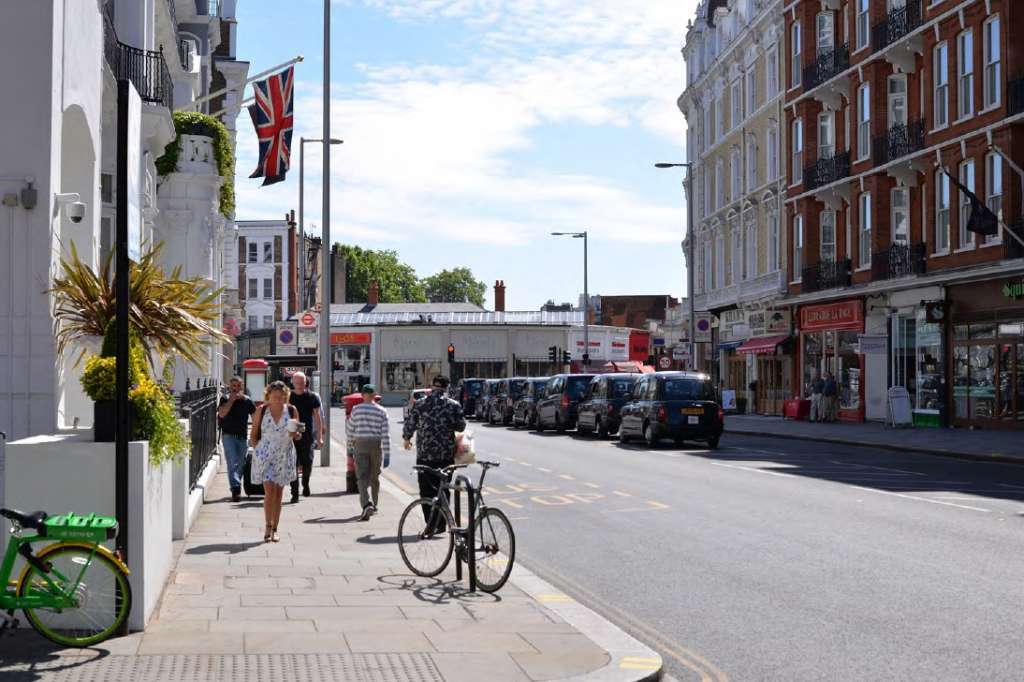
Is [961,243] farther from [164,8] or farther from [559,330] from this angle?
[559,330]

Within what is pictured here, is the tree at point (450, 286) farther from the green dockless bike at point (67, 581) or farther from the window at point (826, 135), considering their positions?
the green dockless bike at point (67, 581)

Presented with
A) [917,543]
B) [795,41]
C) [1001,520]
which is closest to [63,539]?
[917,543]

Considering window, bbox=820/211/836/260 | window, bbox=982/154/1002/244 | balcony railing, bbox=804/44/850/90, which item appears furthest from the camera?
window, bbox=820/211/836/260

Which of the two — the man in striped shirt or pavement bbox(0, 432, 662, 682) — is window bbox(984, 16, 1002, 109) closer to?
the man in striped shirt

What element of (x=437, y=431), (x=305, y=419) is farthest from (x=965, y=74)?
(x=437, y=431)

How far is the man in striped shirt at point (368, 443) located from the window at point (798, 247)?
35.4 m

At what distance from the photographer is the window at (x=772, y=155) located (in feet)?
174

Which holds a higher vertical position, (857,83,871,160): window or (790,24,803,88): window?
(790,24,803,88): window

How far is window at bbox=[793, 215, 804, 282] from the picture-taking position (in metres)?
49.3

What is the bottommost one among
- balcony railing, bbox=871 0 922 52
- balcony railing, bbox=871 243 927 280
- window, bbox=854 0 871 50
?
balcony railing, bbox=871 243 927 280

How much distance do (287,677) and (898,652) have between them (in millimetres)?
3804

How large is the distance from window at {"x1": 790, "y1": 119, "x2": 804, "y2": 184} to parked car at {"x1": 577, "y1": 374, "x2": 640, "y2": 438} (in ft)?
47.7

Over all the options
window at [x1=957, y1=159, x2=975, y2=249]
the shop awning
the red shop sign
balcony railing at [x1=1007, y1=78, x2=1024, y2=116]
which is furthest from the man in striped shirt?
the shop awning

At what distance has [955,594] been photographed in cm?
1049
